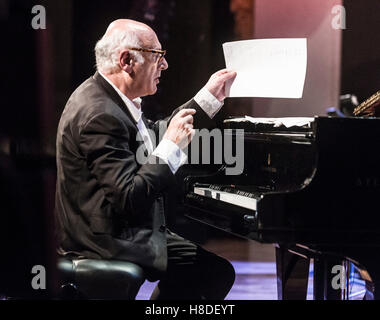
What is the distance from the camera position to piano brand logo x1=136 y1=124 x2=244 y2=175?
234cm

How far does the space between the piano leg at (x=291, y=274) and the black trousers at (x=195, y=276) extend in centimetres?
46

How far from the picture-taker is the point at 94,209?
6.79ft

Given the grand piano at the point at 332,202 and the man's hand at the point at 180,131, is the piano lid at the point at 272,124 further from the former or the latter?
the man's hand at the point at 180,131

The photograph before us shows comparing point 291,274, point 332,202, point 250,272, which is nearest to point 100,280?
point 332,202

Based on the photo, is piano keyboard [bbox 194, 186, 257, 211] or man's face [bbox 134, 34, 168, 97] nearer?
piano keyboard [bbox 194, 186, 257, 211]

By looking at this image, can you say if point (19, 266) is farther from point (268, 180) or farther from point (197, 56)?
point (197, 56)

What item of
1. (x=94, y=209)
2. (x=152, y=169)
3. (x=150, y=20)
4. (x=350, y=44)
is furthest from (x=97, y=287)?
(x=150, y=20)

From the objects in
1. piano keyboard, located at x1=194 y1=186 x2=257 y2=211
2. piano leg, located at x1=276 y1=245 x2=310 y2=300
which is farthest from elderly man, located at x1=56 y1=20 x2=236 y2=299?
piano leg, located at x1=276 y1=245 x2=310 y2=300

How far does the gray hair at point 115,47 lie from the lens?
2.26 meters

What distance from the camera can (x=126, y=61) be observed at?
2.27 m

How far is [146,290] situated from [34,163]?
11.5 ft

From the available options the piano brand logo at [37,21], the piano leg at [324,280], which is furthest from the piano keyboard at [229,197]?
the piano brand logo at [37,21]

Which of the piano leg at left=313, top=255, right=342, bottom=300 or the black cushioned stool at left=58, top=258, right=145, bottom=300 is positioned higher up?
the black cushioned stool at left=58, top=258, right=145, bottom=300

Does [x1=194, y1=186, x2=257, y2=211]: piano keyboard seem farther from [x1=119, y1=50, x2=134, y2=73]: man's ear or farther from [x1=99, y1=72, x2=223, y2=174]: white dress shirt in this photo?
[x1=119, y1=50, x2=134, y2=73]: man's ear
